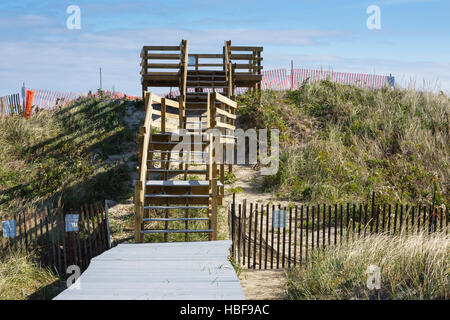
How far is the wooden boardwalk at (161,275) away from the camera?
6375mm

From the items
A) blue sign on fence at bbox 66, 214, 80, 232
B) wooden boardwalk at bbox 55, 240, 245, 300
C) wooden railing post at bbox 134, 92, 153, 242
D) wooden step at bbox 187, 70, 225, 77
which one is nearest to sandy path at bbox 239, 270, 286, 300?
wooden boardwalk at bbox 55, 240, 245, 300

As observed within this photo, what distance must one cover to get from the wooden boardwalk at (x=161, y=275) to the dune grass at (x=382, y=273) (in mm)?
1434

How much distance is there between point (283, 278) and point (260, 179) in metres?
7.16

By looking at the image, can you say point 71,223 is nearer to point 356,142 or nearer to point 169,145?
point 169,145

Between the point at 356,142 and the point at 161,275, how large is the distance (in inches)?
503

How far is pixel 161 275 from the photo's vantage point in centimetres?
715

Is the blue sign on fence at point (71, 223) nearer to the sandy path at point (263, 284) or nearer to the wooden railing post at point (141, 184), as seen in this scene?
the wooden railing post at point (141, 184)

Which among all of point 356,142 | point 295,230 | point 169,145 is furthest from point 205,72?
point 295,230

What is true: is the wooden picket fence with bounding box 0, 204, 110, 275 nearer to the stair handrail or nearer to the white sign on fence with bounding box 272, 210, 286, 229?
the stair handrail
